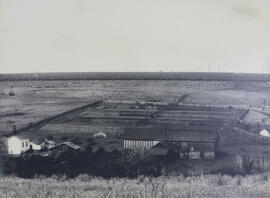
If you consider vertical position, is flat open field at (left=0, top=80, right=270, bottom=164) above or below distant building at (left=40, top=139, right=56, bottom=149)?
above

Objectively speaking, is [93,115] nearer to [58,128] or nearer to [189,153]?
[58,128]

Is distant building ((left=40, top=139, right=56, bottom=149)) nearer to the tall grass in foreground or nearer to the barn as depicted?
the tall grass in foreground

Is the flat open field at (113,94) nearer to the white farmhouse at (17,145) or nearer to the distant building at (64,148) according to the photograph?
the white farmhouse at (17,145)

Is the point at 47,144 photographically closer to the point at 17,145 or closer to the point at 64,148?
the point at 64,148

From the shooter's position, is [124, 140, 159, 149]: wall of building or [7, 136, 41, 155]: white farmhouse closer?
[124, 140, 159, 149]: wall of building

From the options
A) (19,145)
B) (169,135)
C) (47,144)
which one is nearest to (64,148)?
(47,144)

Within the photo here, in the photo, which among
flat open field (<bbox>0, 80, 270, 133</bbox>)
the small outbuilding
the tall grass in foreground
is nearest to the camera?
the tall grass in foreground

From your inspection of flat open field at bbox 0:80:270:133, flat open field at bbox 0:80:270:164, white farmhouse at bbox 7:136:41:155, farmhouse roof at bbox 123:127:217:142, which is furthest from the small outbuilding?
white farmhouse at bbox 7:136:41:155
